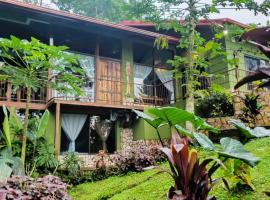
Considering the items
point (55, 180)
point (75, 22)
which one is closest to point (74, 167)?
point (55, 180)

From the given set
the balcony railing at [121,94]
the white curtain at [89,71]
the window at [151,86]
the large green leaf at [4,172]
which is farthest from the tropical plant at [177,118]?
the window at [151,86]

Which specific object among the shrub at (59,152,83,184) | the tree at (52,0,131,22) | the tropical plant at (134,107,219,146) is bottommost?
the shrub at (59,152,83,184)

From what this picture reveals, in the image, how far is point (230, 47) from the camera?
15031 mm

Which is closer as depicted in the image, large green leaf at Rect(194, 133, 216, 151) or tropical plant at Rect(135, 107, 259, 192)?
tropical plant at Rect(135, 107, 259, 192)

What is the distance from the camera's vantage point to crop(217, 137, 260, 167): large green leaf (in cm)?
274

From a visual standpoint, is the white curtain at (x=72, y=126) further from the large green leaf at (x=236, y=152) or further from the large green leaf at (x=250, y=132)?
the large green leaf at (x=236, y=152)

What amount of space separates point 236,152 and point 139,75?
11.0m

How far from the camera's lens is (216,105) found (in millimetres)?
11461

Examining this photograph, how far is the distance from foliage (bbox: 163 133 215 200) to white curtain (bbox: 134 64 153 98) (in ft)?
32.9

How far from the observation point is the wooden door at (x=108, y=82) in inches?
478

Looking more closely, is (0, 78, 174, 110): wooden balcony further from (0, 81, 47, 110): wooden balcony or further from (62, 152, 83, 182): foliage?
(62, 152, 83, 182): foliage

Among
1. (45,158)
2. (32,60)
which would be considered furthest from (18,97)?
(32,60)

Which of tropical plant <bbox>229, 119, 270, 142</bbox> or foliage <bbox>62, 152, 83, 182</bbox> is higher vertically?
tropical plant <bbox>229, 119, 270, 142</bbox>

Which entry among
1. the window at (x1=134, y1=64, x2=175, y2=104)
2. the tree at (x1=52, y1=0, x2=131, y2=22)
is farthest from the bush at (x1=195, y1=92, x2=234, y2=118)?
the tree at (x1=52, y1=0, x2=131, y2=22)
